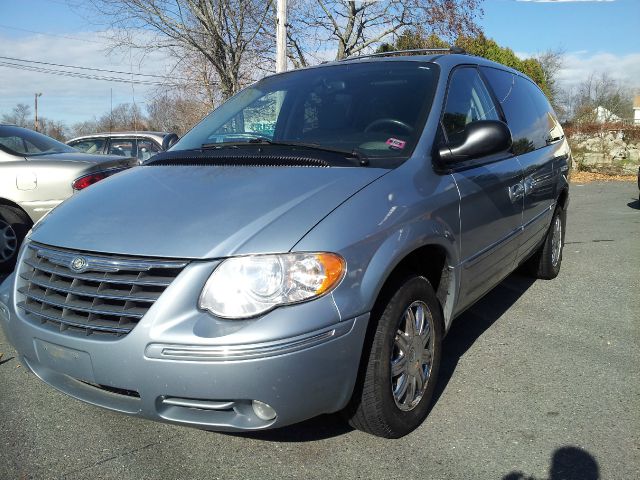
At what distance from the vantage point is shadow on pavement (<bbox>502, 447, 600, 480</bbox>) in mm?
2586

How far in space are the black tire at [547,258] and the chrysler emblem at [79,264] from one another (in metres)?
4.18

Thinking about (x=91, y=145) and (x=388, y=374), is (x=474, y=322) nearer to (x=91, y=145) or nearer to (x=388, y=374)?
(x=388, y=374)

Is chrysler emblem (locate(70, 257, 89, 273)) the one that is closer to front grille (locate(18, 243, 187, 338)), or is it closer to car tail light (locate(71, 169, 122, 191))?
front grille (locate(18, 243, 187, 338))

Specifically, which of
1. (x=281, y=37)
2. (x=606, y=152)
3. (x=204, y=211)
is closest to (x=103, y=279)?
(x=204, y=211)

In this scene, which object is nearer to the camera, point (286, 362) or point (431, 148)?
point (286, 362)

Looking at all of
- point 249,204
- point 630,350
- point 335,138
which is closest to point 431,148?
point 335,138

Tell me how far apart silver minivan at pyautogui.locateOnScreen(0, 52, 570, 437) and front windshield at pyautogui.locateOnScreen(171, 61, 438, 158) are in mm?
14

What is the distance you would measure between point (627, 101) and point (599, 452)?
173 ft

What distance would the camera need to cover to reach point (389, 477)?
259 centimetres

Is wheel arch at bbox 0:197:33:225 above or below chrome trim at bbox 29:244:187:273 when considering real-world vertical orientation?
below

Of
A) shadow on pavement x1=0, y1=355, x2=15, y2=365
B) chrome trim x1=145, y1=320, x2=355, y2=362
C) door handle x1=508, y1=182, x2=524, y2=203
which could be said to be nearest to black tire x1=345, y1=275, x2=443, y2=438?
chrome trim x1=145, y1=320, x2=355, y2=362

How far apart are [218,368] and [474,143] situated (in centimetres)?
180

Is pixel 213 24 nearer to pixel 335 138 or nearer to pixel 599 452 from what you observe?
pixel 335 138

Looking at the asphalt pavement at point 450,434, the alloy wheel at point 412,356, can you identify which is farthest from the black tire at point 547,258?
the alloy wheel at point 412,356
